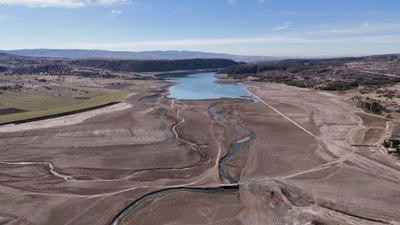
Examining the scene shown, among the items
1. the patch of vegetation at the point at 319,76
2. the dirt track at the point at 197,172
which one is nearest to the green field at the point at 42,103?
the dirt track at the point at 197,172

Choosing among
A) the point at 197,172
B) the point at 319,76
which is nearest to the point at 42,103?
the point at 197,172

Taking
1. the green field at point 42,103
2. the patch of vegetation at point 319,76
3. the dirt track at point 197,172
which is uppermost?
the patch of vegetation at point 319,76

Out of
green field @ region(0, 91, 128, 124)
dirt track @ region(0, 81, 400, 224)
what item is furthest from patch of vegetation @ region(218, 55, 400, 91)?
green field @ region(0, 91, 128, 124)

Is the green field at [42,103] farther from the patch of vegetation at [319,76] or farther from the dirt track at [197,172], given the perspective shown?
the patch of vegetation at [319,76]

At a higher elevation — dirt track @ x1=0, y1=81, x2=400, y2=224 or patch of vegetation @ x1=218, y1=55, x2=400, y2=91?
patch of vegetation @ x1=218, y1=55, x2=400, y2=91

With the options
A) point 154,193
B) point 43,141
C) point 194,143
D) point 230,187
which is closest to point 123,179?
point 154,193

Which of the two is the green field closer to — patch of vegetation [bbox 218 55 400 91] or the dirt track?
the dirt track
